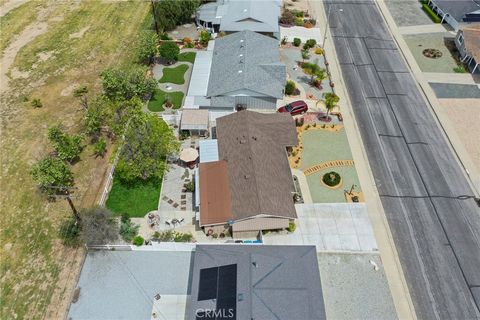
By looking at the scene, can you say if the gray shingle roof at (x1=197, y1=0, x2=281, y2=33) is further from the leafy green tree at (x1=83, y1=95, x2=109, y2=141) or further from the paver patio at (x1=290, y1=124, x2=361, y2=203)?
the leafy green tree at (x1=83, y1=95, x2=109, y2=141)

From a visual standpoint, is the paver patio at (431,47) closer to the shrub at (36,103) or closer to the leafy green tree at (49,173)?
the leafy green tree at (49,173)

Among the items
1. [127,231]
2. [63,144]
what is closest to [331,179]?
[127,231]

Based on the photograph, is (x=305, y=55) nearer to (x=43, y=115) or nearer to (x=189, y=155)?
(x=189, y=155)

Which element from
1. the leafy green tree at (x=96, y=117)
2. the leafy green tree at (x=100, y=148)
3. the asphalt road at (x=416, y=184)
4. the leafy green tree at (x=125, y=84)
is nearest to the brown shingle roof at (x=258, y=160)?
the asphalt road at (x=416, y=184)

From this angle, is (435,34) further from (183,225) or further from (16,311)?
(16,311)

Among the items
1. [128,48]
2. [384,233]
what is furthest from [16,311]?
[128,48]

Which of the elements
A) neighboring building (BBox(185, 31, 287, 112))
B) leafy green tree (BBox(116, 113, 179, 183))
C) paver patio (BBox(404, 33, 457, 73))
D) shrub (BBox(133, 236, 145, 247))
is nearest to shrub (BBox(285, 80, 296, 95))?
neighboring building (BBox(185, 31, 287, 112))
